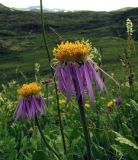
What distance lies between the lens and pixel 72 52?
354cm

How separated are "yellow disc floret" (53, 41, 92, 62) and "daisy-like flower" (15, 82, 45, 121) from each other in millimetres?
780

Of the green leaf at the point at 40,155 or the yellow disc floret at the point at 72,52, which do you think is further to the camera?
the green leaf at the point at 40,155

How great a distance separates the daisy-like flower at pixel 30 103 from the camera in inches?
172

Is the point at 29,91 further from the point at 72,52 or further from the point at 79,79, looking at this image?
the point at 79,79

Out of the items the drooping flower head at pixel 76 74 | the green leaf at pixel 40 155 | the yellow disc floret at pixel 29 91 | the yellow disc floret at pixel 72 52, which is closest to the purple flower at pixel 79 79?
the drooping flower head at pixel 76 74

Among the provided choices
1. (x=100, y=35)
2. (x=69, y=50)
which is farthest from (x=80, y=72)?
(x=100, y=35)

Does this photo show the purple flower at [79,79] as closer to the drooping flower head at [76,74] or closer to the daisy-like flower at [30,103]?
the drooping flower head at [76,74]

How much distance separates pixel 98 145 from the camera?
18.3 feet

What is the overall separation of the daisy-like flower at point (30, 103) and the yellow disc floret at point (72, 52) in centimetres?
78

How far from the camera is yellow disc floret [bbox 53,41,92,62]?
3455mm

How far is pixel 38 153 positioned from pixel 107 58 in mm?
128156

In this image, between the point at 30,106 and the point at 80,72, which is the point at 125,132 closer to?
the point at 30,106

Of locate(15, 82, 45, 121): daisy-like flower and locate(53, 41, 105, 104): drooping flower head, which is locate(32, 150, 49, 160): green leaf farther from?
locate(53, 41, 105, 104): drooping flower head

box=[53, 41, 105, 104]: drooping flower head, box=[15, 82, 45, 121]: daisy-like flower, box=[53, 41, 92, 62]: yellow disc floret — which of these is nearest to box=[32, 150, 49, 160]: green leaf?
box=[15, 82, 45, 121]: daisy-like flower
